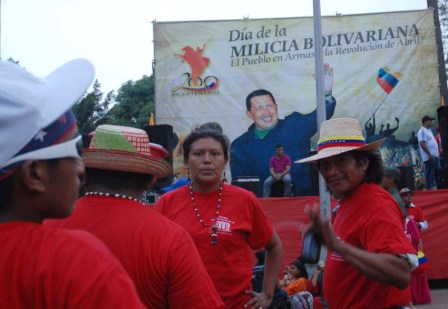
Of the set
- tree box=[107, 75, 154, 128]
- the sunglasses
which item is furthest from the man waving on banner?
tree box=[107, 75, 154, 128]

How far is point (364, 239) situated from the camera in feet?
8.63

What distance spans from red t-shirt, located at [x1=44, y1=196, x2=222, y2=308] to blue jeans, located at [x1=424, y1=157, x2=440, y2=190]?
41.9 feet

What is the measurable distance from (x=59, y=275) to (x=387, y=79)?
17.5 metres

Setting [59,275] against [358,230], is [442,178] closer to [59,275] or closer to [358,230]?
[358,230]

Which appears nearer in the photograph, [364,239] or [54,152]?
[54,152]

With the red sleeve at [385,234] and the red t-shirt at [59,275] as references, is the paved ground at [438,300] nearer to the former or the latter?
the red sleeve at [385,234]

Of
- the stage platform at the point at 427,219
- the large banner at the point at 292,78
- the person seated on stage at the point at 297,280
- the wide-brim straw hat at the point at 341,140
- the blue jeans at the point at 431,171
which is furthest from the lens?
the large banner at the point at 292,78

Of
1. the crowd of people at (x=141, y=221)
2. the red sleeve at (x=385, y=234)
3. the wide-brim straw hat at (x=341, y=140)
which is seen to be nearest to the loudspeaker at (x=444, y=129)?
the crowd of people at (x=141, y=221)

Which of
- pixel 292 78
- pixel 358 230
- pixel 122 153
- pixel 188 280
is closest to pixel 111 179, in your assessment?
pixel 122 153

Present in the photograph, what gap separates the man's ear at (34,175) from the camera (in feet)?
4.14

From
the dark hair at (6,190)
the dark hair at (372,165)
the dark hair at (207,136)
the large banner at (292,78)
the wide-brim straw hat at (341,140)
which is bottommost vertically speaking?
the dark hair at (6,190)

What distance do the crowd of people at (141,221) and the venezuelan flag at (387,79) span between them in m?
13.8

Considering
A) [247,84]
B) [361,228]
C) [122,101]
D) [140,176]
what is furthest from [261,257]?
[122,101]

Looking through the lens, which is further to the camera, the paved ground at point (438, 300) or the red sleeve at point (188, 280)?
the paved ground at point (438, 300)
